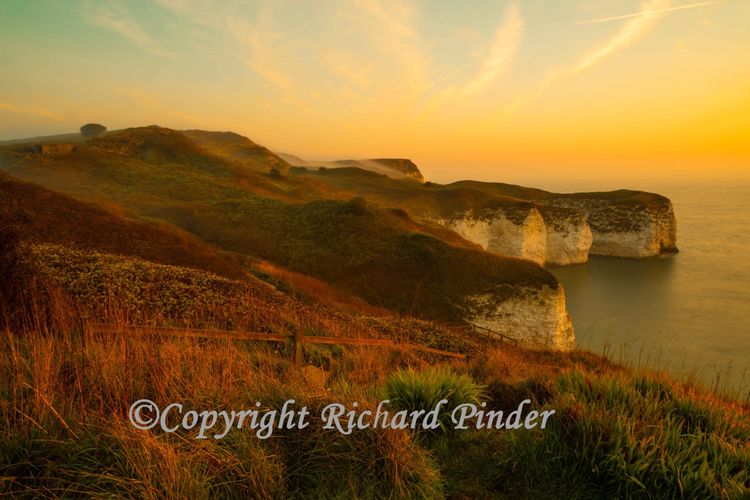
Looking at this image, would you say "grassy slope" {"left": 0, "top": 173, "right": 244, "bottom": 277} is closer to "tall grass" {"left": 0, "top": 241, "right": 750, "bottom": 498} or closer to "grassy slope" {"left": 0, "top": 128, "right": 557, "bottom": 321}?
"grassy slope" {"left": 0, "top": 128, "right": 557, "bottom": 321}

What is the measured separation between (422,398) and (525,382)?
2.74m

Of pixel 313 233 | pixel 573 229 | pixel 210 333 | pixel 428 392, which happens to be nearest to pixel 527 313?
pixel 313 233

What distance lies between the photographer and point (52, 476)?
328 cm

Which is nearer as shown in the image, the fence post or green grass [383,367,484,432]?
green grass [383,367,484,432]

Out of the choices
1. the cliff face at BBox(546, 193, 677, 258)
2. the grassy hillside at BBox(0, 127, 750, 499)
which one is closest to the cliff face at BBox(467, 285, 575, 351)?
the grassy hillside at BBox(0, 127, 750, 499)

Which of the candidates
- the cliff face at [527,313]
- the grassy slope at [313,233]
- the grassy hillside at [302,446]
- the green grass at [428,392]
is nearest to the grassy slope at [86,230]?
the grassy slope at [313,233]

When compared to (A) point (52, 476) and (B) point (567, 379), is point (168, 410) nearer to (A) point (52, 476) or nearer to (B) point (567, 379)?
(A) point (52, 476)

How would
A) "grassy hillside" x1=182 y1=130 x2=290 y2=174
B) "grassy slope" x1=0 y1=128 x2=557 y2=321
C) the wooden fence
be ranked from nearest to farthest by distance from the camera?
the wooden fence
"grassy slope" x1=0 y1=128 x2=557 y2=321
"grassy hillside" x1=182 y1=130 x2=290 y2=174

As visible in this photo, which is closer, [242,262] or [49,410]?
[49,410]

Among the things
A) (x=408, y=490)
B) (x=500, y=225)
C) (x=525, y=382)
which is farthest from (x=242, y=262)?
(x=500, y=225)

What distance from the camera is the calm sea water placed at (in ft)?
113

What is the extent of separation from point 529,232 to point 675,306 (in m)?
26.2

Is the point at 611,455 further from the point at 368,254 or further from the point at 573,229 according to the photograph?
the point at 573,229

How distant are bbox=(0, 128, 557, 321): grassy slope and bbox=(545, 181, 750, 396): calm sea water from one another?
10825 millimetres
